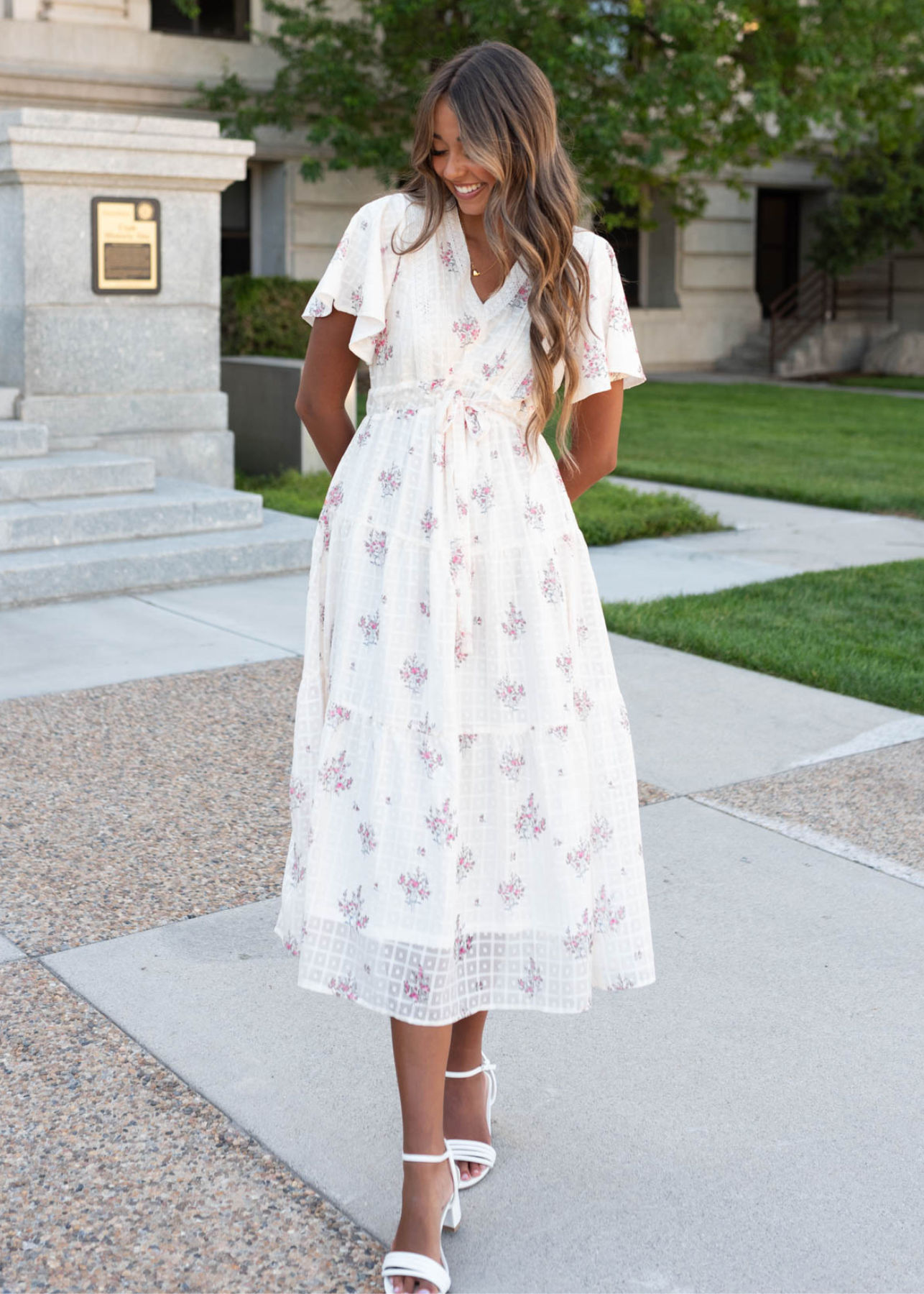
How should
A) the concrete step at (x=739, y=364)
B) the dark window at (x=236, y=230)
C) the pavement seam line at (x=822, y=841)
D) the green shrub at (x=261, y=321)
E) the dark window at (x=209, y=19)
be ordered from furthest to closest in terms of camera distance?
the concrete step at (x=739, y=364), the dark window at (x=236, y=230), the dark window at (x=209, y=19), the green shrub at (x=261, y=321), the pavement seam line at (x=822, y=841)

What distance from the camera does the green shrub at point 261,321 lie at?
44.6 ft

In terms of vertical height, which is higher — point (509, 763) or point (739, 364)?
point (739, 364)

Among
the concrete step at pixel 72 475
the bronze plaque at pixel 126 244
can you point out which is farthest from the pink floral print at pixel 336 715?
the bronze plaque at pixel 126 244

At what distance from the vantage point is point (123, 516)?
776 centimetres

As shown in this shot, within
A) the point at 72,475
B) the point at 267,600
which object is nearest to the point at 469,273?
the point at 267,600

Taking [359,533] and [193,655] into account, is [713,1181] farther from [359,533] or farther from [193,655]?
[193,655]

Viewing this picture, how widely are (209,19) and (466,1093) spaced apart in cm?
2041

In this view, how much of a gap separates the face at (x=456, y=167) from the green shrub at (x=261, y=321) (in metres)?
11.0

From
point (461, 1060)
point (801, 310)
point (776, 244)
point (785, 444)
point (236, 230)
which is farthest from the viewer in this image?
point (776, 244)

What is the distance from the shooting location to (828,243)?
83.7ft

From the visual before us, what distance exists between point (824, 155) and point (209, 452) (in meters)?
20.0

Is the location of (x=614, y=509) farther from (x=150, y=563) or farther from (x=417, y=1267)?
(x=417, y=1267)

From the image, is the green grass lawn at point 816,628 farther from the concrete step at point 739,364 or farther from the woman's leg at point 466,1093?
the concrete step at point 739,364

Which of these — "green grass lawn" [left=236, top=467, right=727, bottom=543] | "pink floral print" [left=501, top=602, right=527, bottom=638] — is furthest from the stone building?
"pink floral print" [left=501, top=602, right=527, bottom=638]
